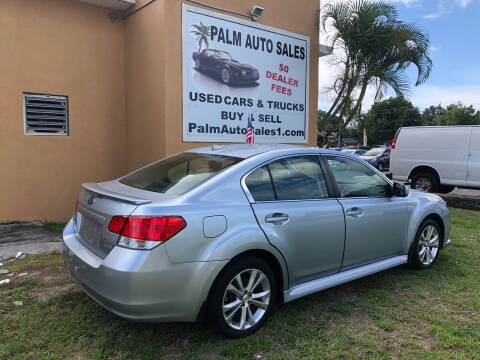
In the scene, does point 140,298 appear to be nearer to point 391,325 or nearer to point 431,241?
point 391,325

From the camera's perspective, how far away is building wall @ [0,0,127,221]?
647 cm

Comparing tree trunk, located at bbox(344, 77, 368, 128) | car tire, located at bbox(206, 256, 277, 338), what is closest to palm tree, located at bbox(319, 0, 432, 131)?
tree trunk, located at bbox(344, 77, 368, 128)

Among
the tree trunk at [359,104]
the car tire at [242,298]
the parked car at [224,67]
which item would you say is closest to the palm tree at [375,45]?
the tree trunk at [359,104]

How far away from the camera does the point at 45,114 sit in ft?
22.4

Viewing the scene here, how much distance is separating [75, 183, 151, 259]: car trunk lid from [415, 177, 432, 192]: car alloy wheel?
391 inches

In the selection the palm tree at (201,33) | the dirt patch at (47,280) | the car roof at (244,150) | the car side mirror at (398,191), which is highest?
the palm tree at (201,33)

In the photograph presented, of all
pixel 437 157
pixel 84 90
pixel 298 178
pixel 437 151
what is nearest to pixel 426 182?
pixel 437 157

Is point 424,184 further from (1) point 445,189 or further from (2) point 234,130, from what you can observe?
(2) point 234,130

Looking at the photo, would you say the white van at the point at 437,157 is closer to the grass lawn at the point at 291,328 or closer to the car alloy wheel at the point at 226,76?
the car alloy wheel at the point at 226,76

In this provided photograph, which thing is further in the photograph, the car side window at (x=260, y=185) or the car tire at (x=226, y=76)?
the car tire at (x=226, y=76)

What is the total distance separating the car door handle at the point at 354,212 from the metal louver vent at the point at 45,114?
5542 mm

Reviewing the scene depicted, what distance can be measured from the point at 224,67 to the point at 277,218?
4.94 meters

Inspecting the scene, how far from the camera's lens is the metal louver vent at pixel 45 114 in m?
6.67

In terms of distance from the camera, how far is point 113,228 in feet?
8.93
